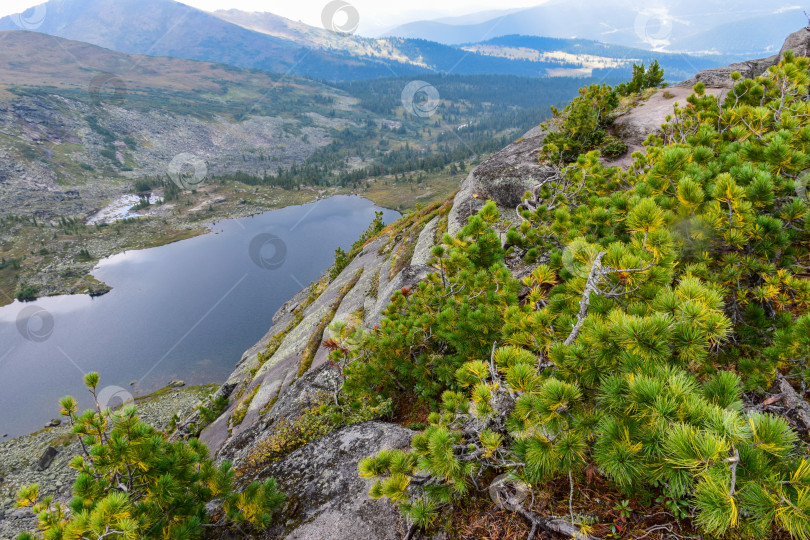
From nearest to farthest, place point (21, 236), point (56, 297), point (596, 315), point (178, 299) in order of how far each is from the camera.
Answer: point (596, 315) → point (178, 299) → point (56, 297) → point (21, 236)

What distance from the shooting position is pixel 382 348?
27.0ft

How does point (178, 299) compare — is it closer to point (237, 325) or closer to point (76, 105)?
point (237, 325)

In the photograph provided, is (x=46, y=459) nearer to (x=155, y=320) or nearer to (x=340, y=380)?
(x=155, y=320)

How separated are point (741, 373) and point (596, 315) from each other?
1912 millimetres

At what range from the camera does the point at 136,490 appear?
5109 millimetres

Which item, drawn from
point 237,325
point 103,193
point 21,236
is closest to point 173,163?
point 103,193
